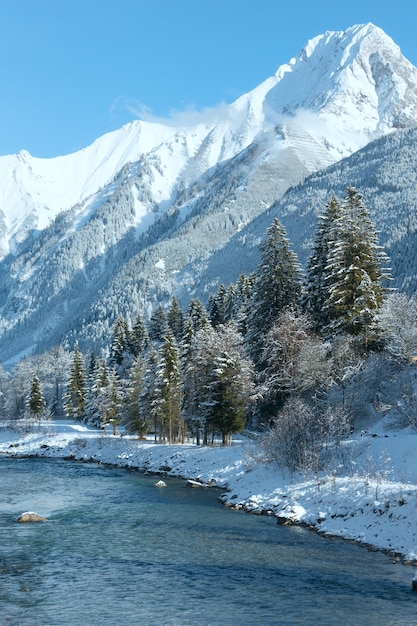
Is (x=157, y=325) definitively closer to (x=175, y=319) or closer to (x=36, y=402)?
(x=175, y=319)

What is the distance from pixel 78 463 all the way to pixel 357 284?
36.5m

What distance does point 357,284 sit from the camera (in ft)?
153

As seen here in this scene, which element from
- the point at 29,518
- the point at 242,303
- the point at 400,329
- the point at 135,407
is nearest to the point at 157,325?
the point at 242,303

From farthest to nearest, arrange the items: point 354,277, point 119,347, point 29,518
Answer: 1. point 119,347
2. point 354,277
3. point 29,518

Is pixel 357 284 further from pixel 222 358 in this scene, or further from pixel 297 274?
pixel 222 358

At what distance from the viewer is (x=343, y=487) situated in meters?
31.7

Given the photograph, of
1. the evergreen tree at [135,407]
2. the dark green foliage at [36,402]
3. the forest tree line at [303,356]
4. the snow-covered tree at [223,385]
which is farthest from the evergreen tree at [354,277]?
the dark green foliage at [36,402]

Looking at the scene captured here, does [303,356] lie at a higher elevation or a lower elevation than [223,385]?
higher

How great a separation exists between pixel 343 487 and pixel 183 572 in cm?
1161

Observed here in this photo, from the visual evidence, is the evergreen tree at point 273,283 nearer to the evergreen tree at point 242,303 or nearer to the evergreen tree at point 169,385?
the evergreen tree at point 242,303

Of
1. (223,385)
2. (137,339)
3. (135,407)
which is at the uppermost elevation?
(137,339)

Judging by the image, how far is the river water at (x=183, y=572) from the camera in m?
18.6

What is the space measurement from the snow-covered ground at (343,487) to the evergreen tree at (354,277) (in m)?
9.38

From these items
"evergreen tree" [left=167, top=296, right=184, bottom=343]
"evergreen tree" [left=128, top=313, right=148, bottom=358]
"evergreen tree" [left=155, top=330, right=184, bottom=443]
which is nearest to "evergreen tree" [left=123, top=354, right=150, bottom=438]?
"evergreen tree" [left=155, top=330, right=184, bottom=443]
